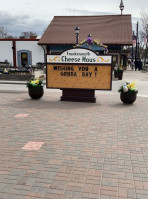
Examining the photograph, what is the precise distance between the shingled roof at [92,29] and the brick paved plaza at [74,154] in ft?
71.4

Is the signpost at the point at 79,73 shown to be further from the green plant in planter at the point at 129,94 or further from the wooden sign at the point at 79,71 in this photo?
the green plant in planter at the point at 129,94

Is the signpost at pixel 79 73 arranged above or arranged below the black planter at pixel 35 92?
above

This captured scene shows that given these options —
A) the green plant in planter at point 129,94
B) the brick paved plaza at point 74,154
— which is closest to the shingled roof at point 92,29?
the green plant in planter at point 129,94

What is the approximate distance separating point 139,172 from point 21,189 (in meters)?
2.08

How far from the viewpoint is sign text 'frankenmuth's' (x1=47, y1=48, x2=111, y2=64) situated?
1027 cm

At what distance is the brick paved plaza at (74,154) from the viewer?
141 inches

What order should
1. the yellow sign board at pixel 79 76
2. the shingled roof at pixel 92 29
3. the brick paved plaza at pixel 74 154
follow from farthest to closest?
the shingled roof at pixel 92 29 → the yellow sign board at pixel 79 76 → the brick paved plaza at pixel 74 154

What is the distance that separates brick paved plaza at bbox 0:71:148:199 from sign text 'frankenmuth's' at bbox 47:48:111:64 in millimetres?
2730

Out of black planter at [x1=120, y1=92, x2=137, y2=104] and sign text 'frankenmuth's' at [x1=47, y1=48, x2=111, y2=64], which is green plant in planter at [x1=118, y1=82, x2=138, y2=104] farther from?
sign text 'frankenmuth's' at [x1=47, y1=48, x2=111, y2=64]

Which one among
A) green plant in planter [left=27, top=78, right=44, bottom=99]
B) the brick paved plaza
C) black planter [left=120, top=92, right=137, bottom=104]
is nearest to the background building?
green plant in planter [left=27, top=78, right=44, bottom=99]

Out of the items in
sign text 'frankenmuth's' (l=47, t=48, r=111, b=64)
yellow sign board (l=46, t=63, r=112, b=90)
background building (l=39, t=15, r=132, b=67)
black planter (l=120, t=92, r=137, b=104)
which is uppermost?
background building (l=39, t=15, r=132, b=67)

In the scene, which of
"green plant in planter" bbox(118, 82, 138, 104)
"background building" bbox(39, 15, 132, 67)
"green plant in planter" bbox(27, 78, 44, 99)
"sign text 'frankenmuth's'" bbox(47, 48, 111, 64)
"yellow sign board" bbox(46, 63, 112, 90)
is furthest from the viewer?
"background building" bbox(39, 15, 132, 67)

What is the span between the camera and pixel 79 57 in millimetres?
10469

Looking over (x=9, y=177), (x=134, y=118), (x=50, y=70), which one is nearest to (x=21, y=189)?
(x=9, y=177)
